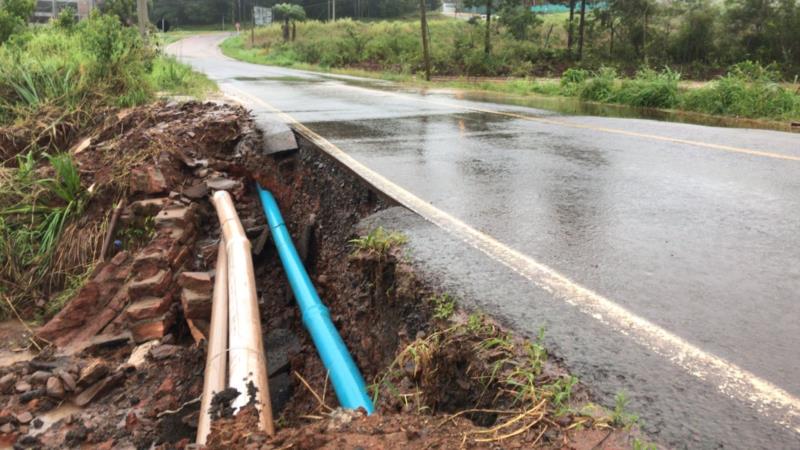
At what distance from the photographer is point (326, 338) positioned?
3.72 meters

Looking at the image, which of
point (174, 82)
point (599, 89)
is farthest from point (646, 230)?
point (599, 89)

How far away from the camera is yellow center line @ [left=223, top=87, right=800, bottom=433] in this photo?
7.16 feet

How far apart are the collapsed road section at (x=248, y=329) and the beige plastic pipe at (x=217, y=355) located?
0.02m

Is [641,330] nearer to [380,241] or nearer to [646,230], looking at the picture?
[646,230]

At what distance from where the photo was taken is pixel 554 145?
7.52 m

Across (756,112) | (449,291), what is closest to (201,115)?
(449,291)

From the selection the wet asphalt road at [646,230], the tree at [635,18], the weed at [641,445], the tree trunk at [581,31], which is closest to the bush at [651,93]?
the wet asphalt road at [646,230]

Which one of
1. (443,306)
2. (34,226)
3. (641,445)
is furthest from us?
(34,226)

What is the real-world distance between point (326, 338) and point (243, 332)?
0.52 m

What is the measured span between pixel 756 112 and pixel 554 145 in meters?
7.22

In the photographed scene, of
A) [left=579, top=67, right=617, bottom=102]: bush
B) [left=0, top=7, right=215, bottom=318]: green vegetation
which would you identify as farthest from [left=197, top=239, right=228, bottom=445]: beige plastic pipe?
[left=579, top=67, right=617, bottom=102]: bush

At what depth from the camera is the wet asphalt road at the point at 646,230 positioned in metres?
2.32

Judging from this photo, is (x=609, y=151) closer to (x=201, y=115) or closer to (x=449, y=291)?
(x=449, y=291)

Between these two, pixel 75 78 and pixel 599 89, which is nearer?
pixel 75 78
